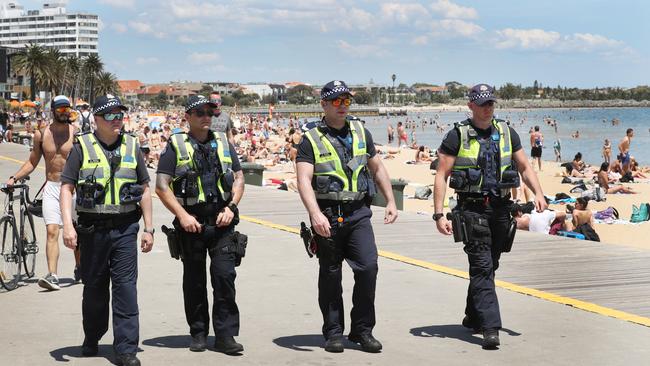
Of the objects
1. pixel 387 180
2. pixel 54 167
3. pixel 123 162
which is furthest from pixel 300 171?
pixel 54 167

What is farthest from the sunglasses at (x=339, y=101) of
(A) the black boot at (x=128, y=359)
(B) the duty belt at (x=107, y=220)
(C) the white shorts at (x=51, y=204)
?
(C) the white shorts at (x=51, y=204)

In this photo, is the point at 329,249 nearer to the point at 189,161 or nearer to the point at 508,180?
the point at 189,161

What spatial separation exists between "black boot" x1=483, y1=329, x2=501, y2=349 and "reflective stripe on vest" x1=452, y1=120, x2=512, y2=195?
3.10 ft

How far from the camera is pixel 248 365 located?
6.13 metres

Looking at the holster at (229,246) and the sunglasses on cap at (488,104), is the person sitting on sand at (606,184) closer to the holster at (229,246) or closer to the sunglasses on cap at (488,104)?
the sunglasses on cap at (488,104)

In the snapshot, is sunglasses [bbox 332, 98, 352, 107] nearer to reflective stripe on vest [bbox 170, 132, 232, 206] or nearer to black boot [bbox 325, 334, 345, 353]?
reflective stripe on vest [bbox 170, 132, 232, 206]

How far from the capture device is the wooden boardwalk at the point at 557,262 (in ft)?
27.3

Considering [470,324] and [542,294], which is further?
[542,294]

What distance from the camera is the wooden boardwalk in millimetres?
8320

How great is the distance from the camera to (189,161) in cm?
640

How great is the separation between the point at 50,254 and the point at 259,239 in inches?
145

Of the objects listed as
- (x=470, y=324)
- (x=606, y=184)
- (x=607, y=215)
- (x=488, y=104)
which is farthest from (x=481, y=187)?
(x=606, y=184)

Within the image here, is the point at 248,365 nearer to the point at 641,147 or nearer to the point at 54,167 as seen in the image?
the point at 54,167

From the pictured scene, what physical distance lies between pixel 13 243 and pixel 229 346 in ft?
11.1
